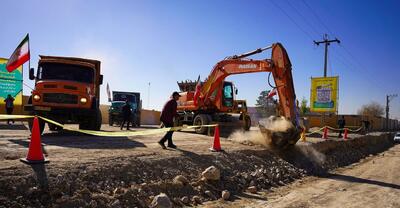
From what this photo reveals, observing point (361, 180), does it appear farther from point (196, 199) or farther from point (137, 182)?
Result: point (137, 182)

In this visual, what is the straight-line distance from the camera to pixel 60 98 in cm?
1374

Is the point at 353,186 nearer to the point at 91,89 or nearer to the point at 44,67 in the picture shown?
the point at 91,89

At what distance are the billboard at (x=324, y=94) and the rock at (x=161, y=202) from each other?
3632 cm

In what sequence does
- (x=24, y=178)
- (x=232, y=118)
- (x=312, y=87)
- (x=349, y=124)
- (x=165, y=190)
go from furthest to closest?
(x=349, y=124) < (x=312, y=87) < (x=232, y=118) < (x=165, y=190) < (x=24, y=178)

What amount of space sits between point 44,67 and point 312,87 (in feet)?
111

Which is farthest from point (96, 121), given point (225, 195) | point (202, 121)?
point (225, 195)

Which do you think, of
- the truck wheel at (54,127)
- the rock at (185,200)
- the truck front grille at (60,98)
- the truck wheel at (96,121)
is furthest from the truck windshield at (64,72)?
the rock at (185,200)

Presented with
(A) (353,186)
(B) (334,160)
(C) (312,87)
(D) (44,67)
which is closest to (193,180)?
(A) (353,186)

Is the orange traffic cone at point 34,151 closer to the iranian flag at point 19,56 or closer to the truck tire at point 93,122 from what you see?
the truck tire at point 93,122

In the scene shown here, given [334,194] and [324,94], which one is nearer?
[334,194]

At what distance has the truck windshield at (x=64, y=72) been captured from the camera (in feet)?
46.7

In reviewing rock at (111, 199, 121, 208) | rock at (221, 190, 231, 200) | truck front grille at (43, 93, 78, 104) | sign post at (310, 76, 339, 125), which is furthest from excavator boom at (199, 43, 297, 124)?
sign post at (310, 76, 339, 125)

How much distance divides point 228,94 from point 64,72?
31.5 ft

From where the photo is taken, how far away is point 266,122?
582 inches
